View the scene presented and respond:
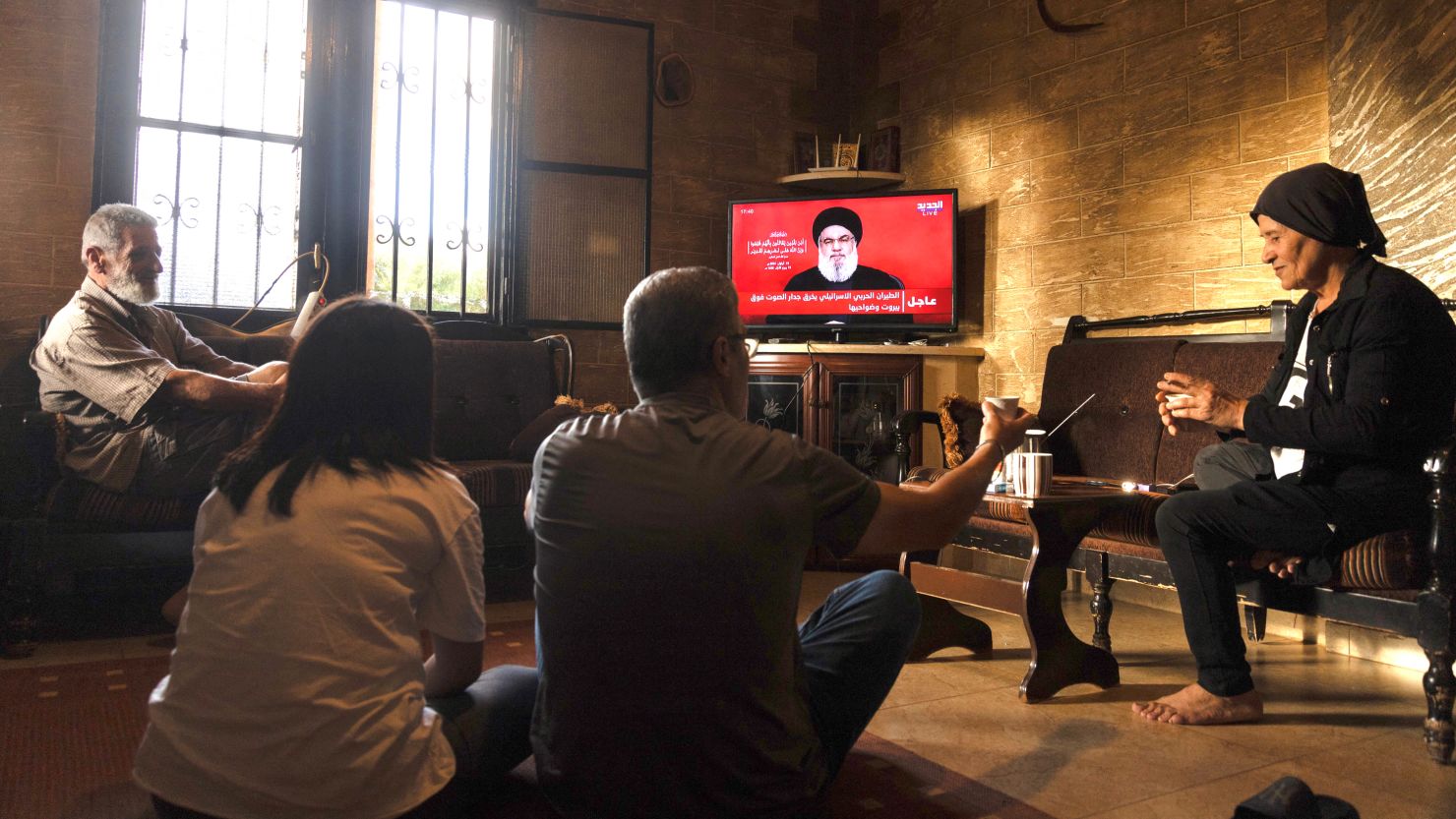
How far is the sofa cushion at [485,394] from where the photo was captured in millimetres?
4055

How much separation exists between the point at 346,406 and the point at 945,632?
2091mm

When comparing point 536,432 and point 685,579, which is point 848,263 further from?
point 685,579

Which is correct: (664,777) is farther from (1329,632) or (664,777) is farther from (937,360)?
(937,360)

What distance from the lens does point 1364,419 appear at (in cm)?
216

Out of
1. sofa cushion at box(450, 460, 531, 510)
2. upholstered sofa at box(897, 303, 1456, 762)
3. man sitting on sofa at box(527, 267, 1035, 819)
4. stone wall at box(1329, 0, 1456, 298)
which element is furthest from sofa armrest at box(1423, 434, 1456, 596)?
sofa cushion at box(450, 460, 531, 510)

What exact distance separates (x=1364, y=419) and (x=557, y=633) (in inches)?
70.4

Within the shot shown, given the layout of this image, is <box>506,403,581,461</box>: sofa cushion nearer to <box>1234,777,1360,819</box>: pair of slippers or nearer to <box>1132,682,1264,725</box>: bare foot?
<box>1132,682,1264,725</box>: bare foot

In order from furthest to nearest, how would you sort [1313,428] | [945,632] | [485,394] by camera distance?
1. [485,394]
2. [945,632]
3. [1313,428]

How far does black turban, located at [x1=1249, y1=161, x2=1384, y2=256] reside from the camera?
92.8 inches

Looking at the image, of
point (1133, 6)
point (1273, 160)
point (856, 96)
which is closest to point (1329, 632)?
point (1273, 160)

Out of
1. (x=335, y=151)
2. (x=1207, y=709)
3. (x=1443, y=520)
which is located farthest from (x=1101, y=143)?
(x=335, y=151)

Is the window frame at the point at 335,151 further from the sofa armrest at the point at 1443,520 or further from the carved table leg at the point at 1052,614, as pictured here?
the sofa armrest at the point at 1443,520

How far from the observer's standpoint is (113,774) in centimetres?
190

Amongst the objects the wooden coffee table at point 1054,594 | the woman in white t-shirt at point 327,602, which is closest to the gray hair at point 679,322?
the woman in white t-shirt at point 327,602
